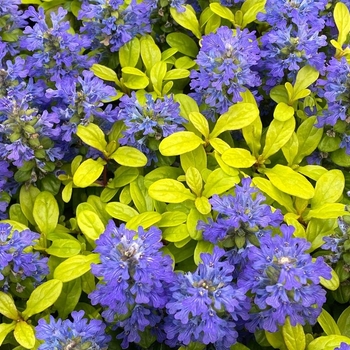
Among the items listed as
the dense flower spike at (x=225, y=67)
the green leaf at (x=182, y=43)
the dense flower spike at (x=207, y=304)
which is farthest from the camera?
the green leaf at (x=182, y=43)

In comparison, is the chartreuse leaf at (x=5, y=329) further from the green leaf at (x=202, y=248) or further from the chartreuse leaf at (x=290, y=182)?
the chartreuse leaf at (x=290, y=182)

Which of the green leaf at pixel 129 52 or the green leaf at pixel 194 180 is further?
the green leaf at pixel 129 52

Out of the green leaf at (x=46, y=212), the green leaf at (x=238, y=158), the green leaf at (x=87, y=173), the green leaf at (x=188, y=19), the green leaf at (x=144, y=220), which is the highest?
the green leaf at (x=188, y=19)

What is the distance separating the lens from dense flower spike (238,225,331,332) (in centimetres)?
193

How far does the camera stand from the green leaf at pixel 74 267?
7.27 ft

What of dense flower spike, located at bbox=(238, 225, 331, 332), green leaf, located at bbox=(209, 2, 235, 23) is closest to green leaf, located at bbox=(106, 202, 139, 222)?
dense flower spike, located at bbox=(238, 225, 331, 332)

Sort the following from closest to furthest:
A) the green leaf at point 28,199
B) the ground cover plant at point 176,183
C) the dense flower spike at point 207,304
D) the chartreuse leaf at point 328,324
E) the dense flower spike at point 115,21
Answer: the dense flower spike at point 207,304 → the ground cover plant at point 176,183 → the chartreuse leaf at point 328,324 → the green leaf at point 28,199 → the dense flower spike at point 115,21

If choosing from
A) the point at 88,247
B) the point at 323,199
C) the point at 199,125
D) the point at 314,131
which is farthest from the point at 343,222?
Result: the point at 88,247

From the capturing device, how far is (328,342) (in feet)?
7.02

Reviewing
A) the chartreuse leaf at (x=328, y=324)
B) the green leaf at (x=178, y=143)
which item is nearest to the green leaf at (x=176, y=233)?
the green leaf at (x=178, y=143)

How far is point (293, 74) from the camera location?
274 centimetres

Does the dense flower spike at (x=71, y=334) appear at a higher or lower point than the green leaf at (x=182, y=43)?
lower

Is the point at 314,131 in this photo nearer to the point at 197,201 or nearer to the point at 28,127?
the point at 197,201

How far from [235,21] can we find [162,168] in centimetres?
109
